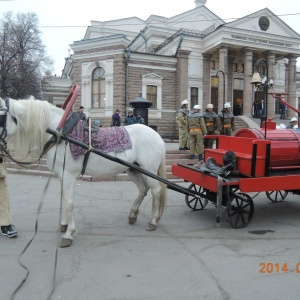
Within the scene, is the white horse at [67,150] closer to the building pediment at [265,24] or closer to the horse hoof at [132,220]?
the horse hoof at [132,220]

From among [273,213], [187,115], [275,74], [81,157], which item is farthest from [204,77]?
[81,157]

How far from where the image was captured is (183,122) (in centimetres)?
1105

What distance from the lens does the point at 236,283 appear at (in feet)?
10.5

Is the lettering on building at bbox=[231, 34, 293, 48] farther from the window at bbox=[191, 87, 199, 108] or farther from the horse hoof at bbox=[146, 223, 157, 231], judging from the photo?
the horse hoof at bbox=[146, 223, 157, 231]

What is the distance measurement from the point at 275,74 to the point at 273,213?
28.5m

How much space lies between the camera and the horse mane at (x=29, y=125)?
398 centimetres

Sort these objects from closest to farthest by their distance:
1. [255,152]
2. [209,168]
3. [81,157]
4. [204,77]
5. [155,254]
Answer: [155,254], [81,157], [255,152], [209,168], [204,77]

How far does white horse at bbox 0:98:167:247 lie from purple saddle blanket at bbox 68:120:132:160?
8 cm

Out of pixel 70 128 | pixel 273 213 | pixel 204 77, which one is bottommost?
pixel 273 213

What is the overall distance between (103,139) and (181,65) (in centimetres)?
2244

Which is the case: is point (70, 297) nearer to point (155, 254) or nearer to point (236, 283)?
point (155, 254)

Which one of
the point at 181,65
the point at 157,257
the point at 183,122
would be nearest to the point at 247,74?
the point at 181,65

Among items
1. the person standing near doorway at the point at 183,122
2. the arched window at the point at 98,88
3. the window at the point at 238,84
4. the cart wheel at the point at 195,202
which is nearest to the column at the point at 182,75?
the arched window at the point at 98,88

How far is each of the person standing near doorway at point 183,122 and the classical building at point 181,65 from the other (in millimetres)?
9984
